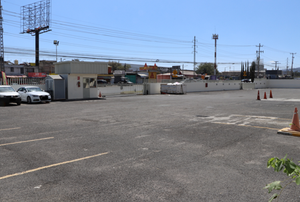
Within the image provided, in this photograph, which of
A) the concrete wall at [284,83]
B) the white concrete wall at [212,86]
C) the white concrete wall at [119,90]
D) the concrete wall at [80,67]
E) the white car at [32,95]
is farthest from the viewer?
the concrete wall at [284,83]

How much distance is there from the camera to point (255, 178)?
16.6ft

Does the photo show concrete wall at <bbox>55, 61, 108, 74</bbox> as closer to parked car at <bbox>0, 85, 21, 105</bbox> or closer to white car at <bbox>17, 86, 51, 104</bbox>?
white car at <bbox>17, 86, 51, 104</bbox>

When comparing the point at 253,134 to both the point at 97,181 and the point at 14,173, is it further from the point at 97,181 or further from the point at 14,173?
the point at 14,173

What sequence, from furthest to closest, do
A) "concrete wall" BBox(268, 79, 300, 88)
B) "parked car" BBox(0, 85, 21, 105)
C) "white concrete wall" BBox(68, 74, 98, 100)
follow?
"concrete wall" BBox(268, 79, 300, 88) < "white concrete wall" BBox(68, 74, 98, 100) < "parked car" BBox(0, 85, 21, 105)

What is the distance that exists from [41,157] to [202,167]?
392cm

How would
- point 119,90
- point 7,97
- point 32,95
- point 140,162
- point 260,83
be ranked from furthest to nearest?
point 260,83, point 119,90, point 32,95, point 7,97, point 140,162

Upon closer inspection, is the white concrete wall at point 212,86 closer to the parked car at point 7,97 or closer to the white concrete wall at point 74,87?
the white concrete wall at point 74,87

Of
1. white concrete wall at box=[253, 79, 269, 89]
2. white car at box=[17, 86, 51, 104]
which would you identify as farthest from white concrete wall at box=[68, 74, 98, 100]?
white concrete wall at box=[253, 79, 269, 89]

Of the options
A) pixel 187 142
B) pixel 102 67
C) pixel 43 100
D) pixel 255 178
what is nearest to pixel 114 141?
pixel 187 142

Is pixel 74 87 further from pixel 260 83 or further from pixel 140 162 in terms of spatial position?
pixel 260 83

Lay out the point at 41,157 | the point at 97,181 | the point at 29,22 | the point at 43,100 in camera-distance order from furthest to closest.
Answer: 1. the point at 29,22
2. the point at 43,100
3. the point at 41,157
4. the point at 97,181

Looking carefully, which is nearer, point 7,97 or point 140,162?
point 140,162

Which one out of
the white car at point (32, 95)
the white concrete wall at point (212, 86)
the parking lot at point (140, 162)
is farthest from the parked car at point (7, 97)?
the white concrete wall at point (212, 86)

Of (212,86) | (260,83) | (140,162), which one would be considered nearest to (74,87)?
(140,162)
